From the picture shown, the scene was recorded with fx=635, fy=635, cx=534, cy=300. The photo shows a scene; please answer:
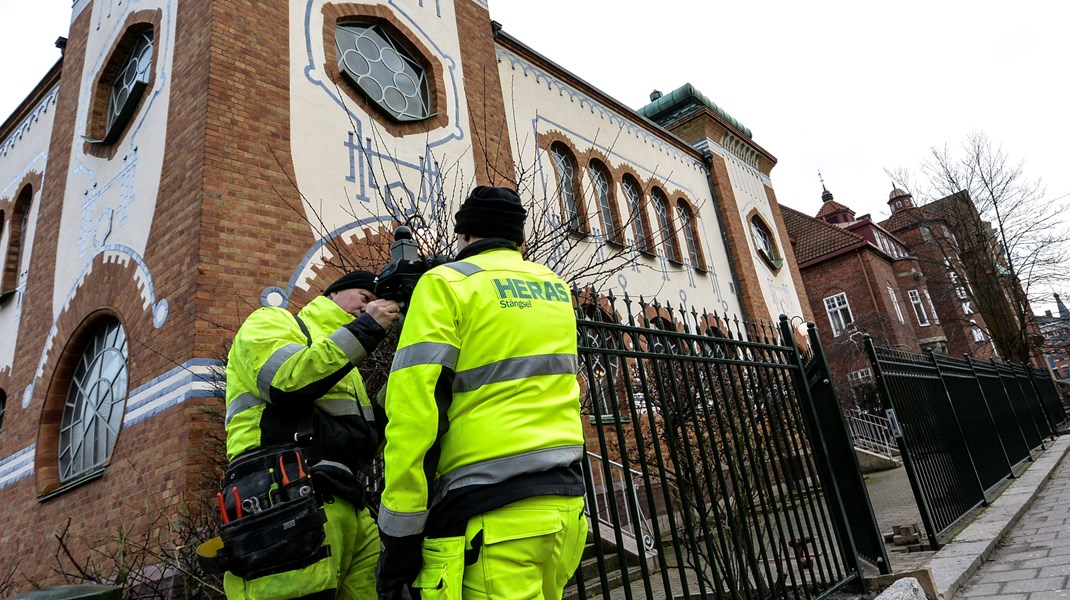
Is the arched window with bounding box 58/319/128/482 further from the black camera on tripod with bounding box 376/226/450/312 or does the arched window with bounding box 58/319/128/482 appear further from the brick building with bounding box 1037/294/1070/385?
the brick building with bounding box 1037/294/1070/385

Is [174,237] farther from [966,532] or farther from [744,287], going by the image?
[744,287]

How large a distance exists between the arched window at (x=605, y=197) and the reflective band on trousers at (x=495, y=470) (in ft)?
35.9

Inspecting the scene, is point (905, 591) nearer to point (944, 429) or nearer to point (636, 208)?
point (944, 429)

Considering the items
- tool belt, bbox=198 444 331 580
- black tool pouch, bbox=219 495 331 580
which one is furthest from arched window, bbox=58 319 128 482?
black tool pouch, bbox=219 495 331 580

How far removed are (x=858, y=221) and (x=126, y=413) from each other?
3726 cm

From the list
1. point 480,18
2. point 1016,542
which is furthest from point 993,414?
point 480,18

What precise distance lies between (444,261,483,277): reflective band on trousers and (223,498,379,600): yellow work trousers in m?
1.05

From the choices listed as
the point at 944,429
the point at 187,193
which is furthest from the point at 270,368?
the point at 944,429

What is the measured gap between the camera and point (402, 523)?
5.76 ft

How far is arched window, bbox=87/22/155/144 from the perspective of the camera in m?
8.39

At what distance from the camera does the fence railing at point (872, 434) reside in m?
15.8

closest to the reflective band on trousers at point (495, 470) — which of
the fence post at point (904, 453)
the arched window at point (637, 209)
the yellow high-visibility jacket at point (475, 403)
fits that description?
the yellow high-visibility jacket at point (475, 403)

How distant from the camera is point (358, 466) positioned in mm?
2658

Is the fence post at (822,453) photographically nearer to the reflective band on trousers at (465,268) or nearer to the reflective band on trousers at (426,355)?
the reflective band on trousers at (465,268)
